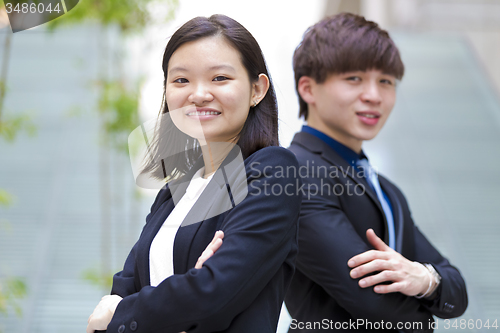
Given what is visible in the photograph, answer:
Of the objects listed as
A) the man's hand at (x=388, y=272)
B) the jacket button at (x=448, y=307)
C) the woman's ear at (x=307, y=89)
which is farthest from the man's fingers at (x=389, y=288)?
the woman's ear at (x=307, y=89)

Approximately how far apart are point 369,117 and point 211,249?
1049 mm

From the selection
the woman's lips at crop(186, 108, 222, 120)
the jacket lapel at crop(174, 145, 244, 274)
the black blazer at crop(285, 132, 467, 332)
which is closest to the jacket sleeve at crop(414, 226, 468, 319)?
the black blazer at crop(285, 132, 467, 332)

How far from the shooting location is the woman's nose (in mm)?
1451

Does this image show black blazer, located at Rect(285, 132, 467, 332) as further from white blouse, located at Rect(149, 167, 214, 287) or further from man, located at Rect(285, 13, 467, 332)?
white blouse, located at Rect(149, 167, 214, 287)

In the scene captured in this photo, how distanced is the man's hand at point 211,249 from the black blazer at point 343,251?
583 mm

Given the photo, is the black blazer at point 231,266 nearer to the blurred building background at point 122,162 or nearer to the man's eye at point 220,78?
the man's eye at point 220,78

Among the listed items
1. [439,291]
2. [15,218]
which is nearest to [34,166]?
[15,218]

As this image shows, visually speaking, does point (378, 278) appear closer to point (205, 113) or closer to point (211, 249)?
point (211, 249)

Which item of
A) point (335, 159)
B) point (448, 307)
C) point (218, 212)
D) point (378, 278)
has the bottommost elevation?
point (448, 307)

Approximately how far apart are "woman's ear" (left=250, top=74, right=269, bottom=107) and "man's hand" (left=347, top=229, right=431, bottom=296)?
63cm

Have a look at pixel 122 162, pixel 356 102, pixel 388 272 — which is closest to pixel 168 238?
pixel 388 272

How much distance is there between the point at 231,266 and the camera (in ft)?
4.19

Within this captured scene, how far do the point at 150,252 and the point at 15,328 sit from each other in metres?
3.65

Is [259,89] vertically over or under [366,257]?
over
